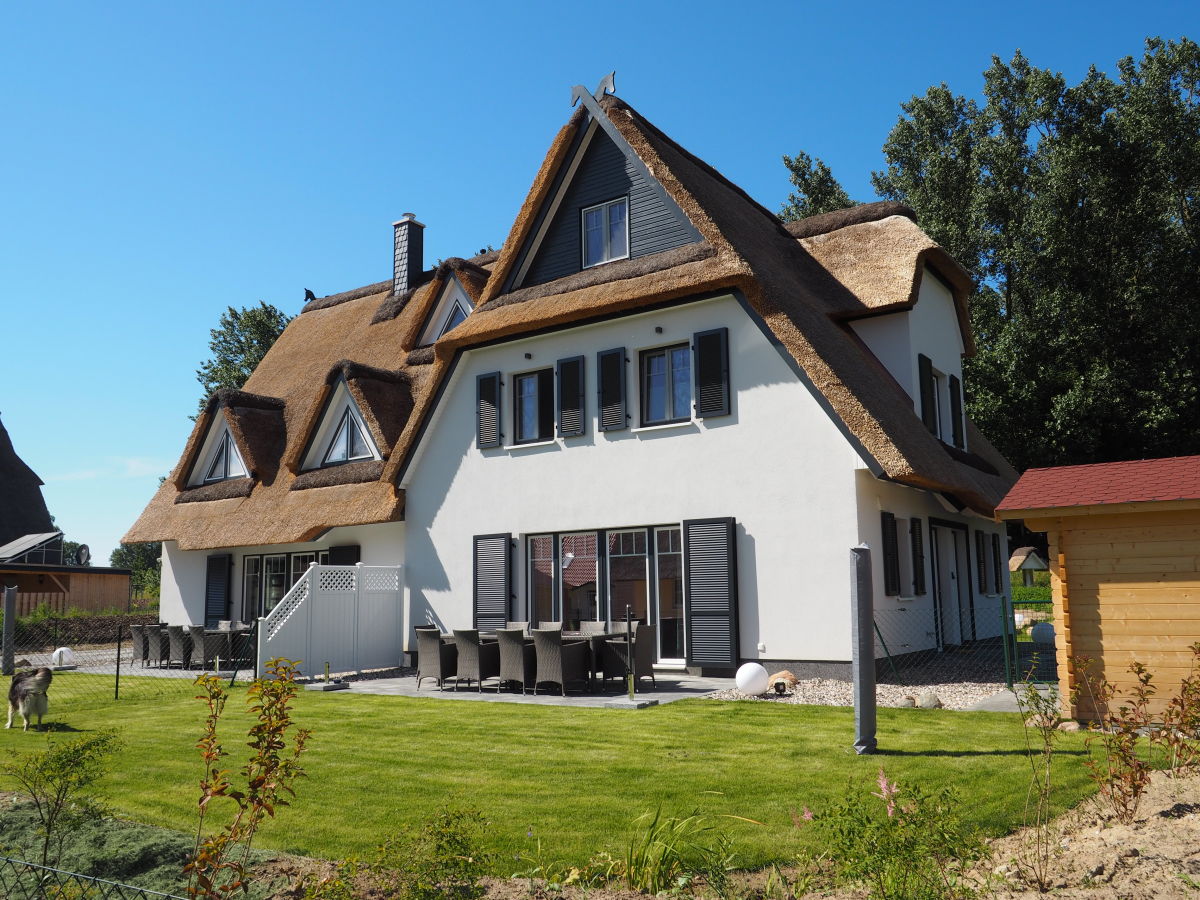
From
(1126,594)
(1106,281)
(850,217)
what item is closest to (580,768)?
(1126,594)

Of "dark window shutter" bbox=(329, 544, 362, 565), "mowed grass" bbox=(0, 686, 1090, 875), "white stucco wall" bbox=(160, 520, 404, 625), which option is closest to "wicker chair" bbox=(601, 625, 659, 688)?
"mowed grass" bbox=(0, 686, 1090, 875)

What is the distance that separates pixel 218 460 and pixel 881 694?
56.2ft

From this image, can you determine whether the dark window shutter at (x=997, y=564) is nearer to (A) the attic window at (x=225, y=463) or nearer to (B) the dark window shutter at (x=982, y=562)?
(B) the dark window shutter at (x=982, y=562)

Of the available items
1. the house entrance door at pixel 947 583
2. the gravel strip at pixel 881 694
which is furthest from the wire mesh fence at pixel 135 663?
the house entrance door at pixel 947 583

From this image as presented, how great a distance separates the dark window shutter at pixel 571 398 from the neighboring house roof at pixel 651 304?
797 millimetres

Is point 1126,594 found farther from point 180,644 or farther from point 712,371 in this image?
point 180,644

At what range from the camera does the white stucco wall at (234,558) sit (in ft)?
64.4

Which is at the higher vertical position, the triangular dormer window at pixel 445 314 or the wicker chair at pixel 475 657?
the triangular dormer window at pixel 445 314

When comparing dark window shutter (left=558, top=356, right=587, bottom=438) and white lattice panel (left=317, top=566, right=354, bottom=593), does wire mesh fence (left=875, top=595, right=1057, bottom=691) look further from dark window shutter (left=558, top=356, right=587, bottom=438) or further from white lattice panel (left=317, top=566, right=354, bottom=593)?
white lattice panel (left=317, top=566, right=354, bottom=593)

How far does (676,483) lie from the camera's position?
15.6 meters

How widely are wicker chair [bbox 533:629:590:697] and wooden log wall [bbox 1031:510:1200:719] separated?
20.6 ft

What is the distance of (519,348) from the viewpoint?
58.8ft

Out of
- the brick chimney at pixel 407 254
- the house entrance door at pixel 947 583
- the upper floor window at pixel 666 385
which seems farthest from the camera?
the brick chimney at pixel 407 254

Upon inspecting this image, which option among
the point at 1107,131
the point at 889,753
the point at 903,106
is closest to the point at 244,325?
the point at 903,106
